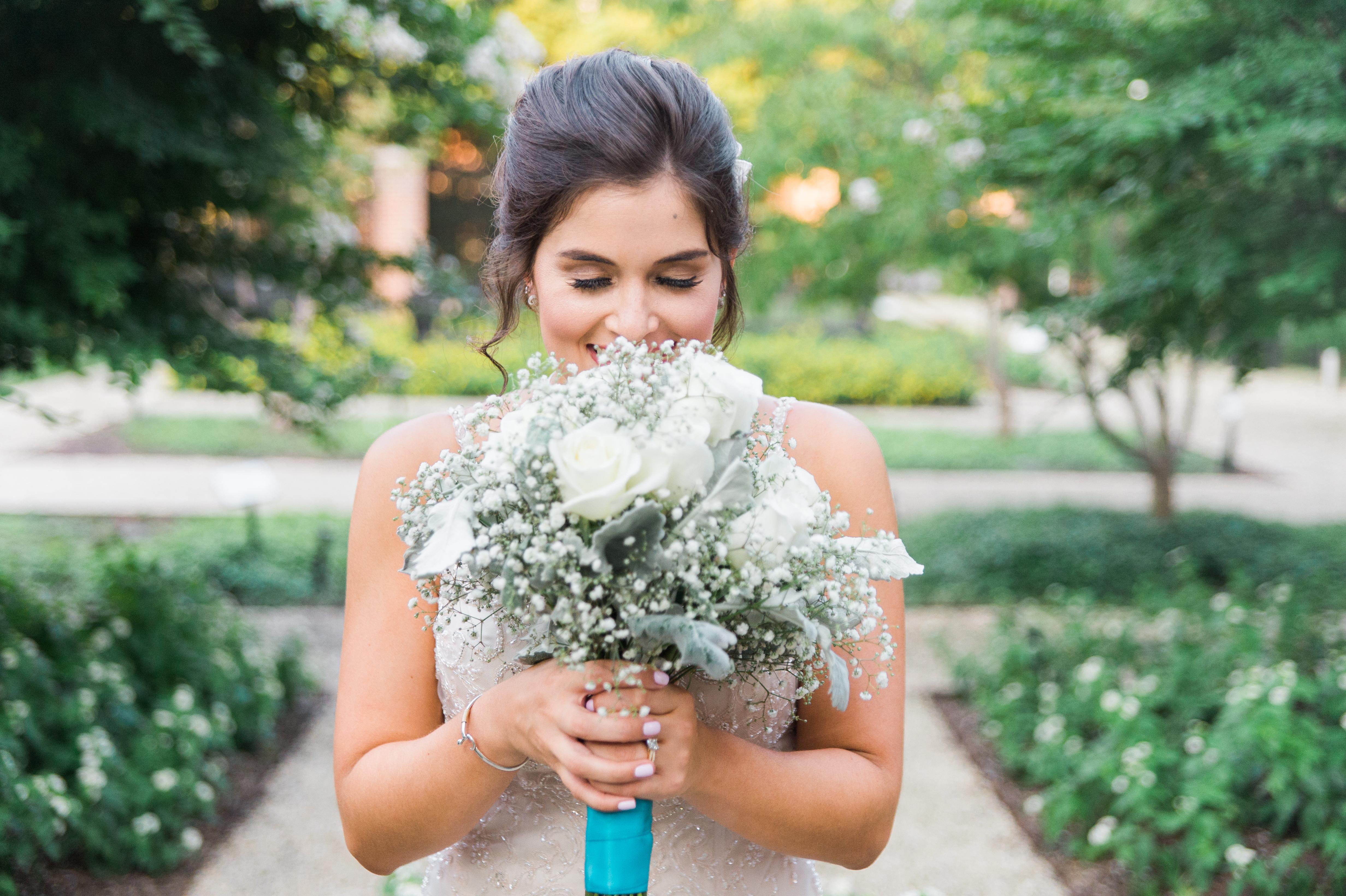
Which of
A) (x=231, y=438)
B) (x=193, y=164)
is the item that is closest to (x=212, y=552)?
(x=193, y=164)

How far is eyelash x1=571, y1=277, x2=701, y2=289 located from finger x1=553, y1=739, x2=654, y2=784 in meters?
0.72

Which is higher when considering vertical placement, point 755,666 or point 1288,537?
point 755,666

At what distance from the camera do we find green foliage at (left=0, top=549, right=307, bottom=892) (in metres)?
3.92

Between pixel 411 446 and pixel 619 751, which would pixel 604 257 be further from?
pixel 619 751

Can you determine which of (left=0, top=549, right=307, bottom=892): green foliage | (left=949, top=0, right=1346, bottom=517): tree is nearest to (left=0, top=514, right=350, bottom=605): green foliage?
(left=0, top=549, right=307, bottom=892): green foliage

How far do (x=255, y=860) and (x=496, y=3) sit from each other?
4.30m

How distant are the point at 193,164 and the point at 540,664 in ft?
12.6

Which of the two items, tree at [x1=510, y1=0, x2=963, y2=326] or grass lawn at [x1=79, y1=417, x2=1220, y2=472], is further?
grass lawn at [x1=79, y1=417, x2=1220, y2=472]

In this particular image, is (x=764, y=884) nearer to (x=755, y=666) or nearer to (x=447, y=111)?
(x=755, y=666)

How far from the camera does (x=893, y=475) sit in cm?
1305

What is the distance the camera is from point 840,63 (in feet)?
30.4

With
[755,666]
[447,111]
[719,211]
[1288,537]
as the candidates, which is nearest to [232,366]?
[447,111]

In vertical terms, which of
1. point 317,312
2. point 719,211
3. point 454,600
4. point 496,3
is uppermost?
point 496,3

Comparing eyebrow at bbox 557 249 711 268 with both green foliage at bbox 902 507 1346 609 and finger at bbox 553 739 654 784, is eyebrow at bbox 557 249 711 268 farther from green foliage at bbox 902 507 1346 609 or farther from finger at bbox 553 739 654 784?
green foliage at bbox 902 507 1346 609
